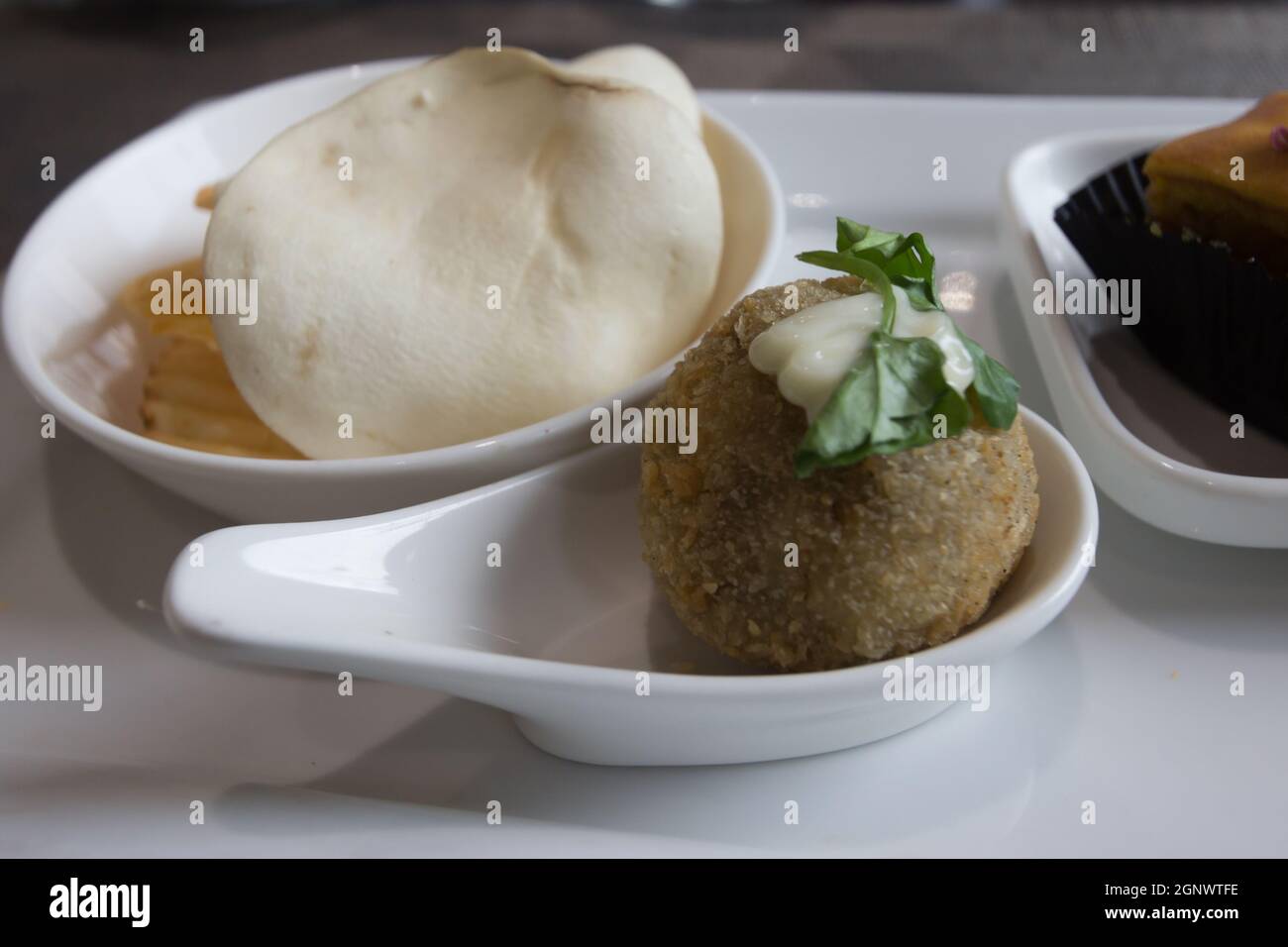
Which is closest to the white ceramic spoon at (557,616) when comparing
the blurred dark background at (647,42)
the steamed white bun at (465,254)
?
the steamed white bun at (465,254)

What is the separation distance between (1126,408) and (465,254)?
102 cm

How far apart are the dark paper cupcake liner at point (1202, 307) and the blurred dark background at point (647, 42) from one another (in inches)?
58.4

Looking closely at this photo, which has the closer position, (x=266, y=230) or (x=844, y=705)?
(x=844, y=705)

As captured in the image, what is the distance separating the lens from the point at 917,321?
1.14 m

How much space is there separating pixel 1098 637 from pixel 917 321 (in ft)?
1.74

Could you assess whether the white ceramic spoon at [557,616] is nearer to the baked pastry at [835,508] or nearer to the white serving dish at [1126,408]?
the baked pastry at [835,508]

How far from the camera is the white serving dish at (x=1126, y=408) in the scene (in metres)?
1.37

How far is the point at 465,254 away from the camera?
4.90ft

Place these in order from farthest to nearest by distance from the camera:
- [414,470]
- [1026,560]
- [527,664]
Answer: [414,470], [1026,560], [527,664]

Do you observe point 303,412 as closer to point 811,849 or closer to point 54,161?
point 811,849

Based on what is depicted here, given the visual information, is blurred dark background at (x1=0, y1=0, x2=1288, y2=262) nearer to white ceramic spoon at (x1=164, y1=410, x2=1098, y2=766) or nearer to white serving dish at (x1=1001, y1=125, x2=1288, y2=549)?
white serving dish at (x1=1001, y1=125, x2=1288, y2=549)

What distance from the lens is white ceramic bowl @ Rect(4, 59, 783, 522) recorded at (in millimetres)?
1368

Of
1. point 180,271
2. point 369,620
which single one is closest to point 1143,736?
point 369,620

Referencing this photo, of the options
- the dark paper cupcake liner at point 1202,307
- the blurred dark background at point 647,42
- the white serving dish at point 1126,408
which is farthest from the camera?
the blurred dark background at point 647,42
